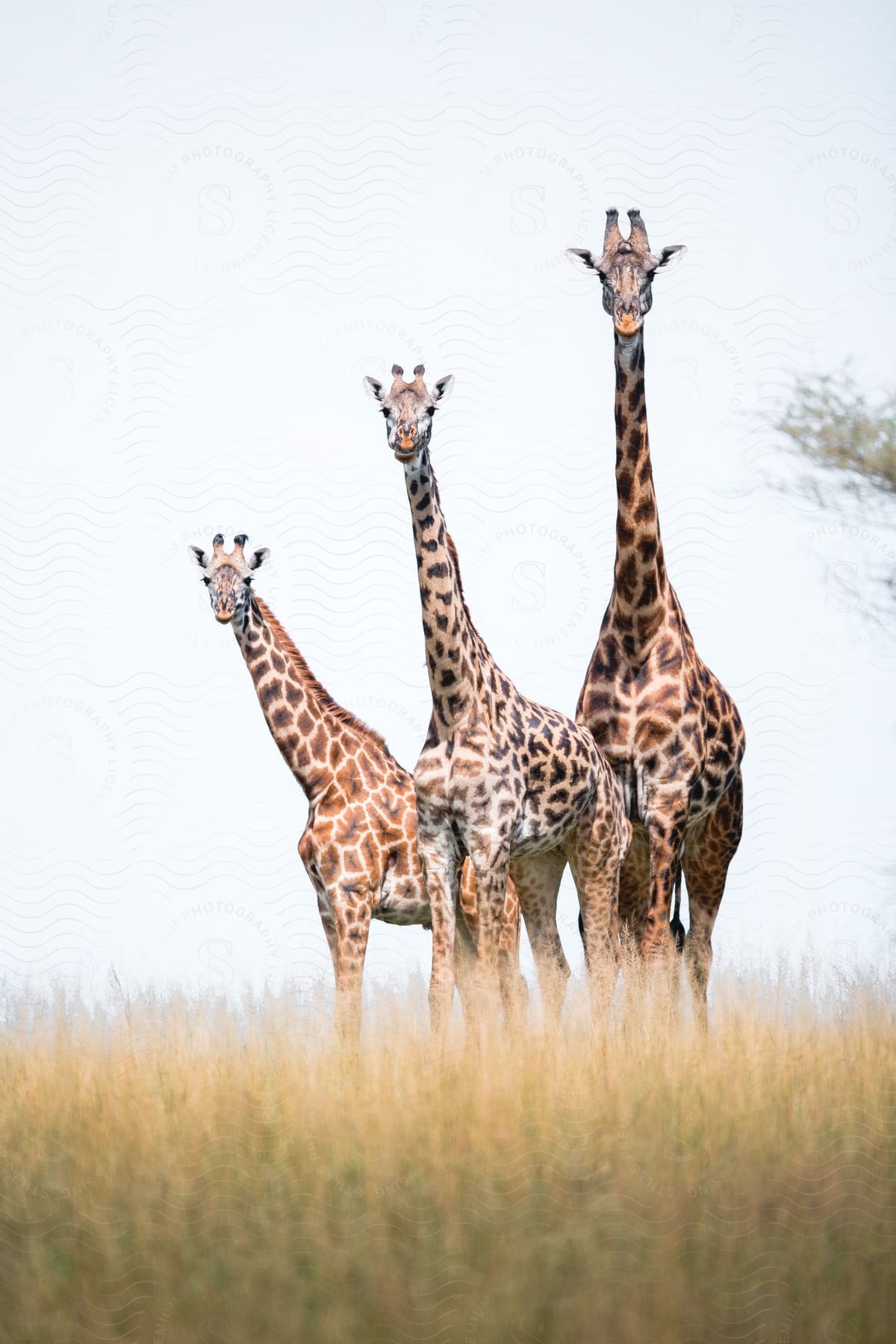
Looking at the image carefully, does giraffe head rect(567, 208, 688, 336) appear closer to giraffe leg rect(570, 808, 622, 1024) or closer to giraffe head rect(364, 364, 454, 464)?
giraffe head rect(364, 364, 454, 464)

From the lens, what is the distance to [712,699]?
444 inches

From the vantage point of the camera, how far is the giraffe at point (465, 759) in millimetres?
9570

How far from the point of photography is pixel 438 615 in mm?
9781

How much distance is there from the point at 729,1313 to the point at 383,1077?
2615 mm

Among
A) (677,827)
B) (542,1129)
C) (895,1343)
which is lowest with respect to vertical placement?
(895,1343)

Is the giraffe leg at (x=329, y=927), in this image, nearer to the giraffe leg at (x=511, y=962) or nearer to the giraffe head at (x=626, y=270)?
the giraffe leg at (x=511, y=962)

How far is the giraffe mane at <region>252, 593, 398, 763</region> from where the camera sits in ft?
38.6

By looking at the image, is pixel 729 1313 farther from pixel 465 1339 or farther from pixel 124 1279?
pixel 124 1279

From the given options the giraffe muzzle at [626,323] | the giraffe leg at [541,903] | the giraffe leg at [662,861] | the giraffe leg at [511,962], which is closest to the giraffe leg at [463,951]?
the giraffe leg at [511,962]

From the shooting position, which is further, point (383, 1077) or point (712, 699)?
point (712, 699)

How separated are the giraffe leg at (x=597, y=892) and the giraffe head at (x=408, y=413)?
2.54 m

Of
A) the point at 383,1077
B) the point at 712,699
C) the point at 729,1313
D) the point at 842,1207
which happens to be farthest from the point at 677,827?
the point at 729,1313

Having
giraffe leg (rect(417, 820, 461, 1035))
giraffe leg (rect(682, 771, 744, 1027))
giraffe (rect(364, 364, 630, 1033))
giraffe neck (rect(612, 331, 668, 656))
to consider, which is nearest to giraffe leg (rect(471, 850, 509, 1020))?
giraffe (rect(364, 364, 630, 1033))

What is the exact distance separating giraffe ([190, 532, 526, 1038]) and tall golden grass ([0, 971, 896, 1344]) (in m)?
1.21
